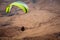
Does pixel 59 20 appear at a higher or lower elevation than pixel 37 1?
lower

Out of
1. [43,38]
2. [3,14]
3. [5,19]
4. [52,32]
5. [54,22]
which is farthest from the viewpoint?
[3,14]

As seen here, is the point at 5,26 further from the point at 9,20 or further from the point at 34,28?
the point at 34,28

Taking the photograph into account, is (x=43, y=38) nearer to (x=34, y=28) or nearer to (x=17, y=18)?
(x=34, y=28)

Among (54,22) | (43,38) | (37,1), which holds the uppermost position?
(37,1)

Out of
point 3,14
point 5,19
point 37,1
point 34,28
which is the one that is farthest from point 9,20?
point 37,1

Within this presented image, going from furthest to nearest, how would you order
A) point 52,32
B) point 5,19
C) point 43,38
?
point 5,19, point 52,32, point 43,38

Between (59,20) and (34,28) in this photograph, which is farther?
(59,20)
